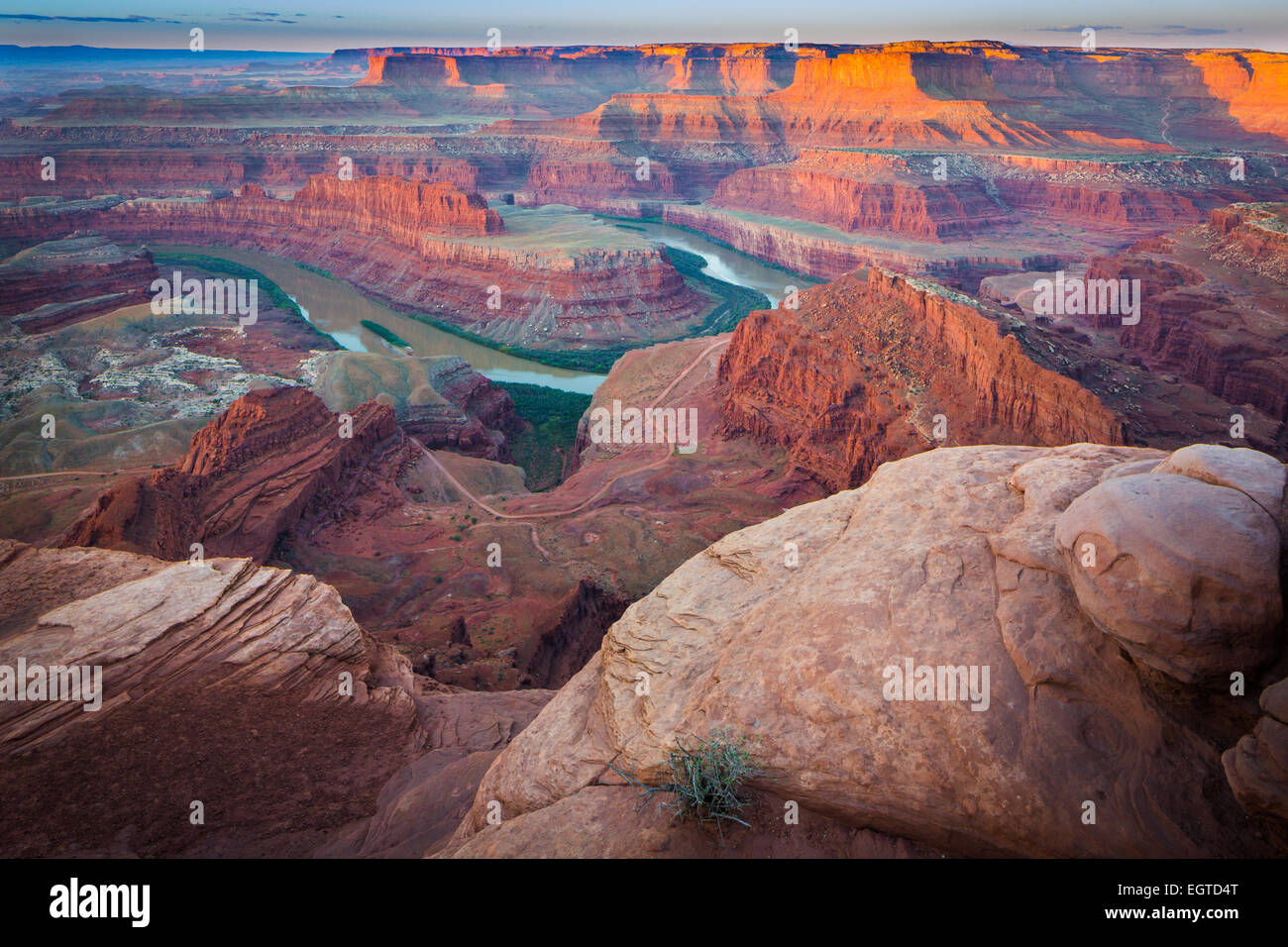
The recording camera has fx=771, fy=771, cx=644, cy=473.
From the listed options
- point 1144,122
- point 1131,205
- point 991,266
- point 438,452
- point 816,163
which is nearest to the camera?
point 438,452

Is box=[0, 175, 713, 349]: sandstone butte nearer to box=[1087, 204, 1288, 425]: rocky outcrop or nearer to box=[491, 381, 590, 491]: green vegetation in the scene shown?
box=[491, 381, 590, 491]: green vegetation

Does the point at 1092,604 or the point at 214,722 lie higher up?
the point at 1092,604

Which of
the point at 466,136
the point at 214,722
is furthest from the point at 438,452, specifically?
the point at 466,136

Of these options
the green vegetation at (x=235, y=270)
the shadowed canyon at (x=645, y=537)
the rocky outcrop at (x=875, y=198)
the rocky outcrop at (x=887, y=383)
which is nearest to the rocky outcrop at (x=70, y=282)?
the shadowed canyon at (x=645, y=537)

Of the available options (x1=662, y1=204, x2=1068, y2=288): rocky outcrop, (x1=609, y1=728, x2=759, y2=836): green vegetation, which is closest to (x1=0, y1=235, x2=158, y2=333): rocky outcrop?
(x1=662, y1=204, x2=1068, y2=288): rocky outcrop

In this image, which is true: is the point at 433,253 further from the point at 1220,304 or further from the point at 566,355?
the point at 1220,304

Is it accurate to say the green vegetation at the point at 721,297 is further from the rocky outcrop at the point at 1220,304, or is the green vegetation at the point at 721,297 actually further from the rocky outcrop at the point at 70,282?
the rocky outcrop at the point at 70,282

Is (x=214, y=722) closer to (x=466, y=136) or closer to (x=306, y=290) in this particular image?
(x=306, y=290)
